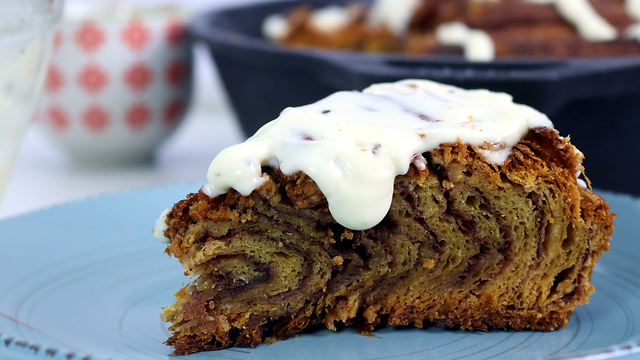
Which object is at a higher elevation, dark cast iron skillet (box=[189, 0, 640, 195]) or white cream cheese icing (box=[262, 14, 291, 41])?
white cream cheese icing (box=[262, 14, 291, 41])

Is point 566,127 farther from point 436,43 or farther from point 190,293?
point 190,293

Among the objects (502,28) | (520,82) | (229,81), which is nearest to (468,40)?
(502,28)

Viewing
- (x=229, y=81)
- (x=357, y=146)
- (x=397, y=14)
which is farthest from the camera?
(x=397, y=14)

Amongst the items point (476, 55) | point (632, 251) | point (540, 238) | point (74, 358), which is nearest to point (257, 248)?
point (74, 358)

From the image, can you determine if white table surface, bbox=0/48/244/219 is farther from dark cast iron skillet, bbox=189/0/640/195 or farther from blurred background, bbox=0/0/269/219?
dark cast iron skillet, bbox=189/0/640/195

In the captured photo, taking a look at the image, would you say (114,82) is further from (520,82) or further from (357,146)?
(357,146)

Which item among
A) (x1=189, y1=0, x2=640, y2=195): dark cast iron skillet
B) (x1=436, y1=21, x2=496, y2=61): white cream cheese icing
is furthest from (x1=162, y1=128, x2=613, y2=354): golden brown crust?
(x1=436, y1=21, x2=496, y2=61): white cream cheese icing
